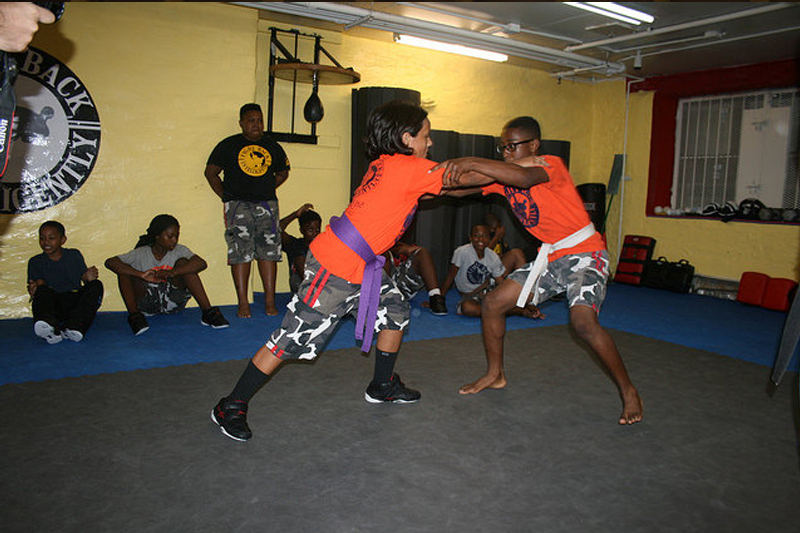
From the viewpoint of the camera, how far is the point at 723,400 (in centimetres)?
345

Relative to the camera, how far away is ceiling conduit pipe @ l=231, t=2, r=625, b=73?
18.3 feet

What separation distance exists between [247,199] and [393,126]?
3.10 m

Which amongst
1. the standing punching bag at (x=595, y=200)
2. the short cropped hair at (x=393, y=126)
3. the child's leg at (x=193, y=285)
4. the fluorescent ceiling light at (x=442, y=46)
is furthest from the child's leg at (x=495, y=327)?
the standing punching bag at (x=595, y=200)

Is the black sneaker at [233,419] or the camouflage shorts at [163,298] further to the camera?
the camouflage shorts at [163,298]

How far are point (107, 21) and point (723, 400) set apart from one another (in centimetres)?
558

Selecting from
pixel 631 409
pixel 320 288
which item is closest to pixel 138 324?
pixel 320 288

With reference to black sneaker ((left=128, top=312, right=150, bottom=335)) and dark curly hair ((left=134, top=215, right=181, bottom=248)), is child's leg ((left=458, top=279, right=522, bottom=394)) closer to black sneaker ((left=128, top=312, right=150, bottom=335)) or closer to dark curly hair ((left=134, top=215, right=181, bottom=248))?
black sneaker ((left=128, top=312, right=150, bottom=335))

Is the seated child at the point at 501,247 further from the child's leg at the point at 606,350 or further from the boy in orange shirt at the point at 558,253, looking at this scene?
the child's leg at the point at 606,350

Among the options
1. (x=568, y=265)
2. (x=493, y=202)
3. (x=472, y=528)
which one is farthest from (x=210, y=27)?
(x=472, y=528)

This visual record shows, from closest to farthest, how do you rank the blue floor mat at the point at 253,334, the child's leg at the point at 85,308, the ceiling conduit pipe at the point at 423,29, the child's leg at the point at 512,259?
the blue floor mat at the point at 253,334 → the child's leg at the point at 85,308 → the ceiling conduit pipe at the point at 423,29 → the child's leg at the point at 512,259

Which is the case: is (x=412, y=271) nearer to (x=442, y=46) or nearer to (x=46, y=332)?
(x=442, y=46)

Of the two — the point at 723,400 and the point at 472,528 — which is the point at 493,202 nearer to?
the point at 723,400

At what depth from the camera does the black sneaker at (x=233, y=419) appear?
2.72 meters

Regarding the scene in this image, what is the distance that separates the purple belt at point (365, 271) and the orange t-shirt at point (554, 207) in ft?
2.36
